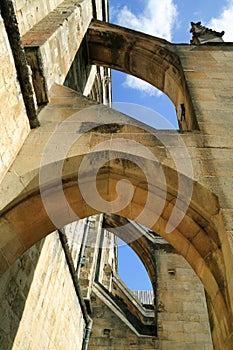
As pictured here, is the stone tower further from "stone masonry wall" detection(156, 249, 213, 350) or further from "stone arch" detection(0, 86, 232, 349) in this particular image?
"stone masonry wall" detection(156, 249, 213, 350)

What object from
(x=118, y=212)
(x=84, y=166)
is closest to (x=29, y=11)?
(x=84, y=166)

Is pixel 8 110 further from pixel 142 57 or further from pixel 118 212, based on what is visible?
pixel 142 57

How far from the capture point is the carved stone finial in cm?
603

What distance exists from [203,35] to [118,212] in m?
4.70

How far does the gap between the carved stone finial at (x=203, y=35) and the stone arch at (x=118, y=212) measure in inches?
144

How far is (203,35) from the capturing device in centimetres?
633

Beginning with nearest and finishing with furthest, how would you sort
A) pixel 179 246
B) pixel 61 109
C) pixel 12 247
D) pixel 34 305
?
1. pixel 12 247
2. pixel 179 246
3. pixel 61 109
4. pixel 34 305

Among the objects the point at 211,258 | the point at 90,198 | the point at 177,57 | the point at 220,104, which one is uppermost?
the point at 177,57

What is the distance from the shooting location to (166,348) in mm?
6945

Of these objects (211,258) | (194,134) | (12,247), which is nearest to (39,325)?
(12,247)

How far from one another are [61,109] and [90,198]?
→ 1110 millimetres

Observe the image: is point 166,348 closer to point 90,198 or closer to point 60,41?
point 90,198

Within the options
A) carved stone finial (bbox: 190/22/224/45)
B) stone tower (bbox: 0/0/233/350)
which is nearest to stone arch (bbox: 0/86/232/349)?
stone tower (bbox: 0/0/233/350)

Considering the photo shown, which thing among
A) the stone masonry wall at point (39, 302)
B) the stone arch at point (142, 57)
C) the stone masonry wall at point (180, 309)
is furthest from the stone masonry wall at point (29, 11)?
the stone masonry wall at point (180, 309)
